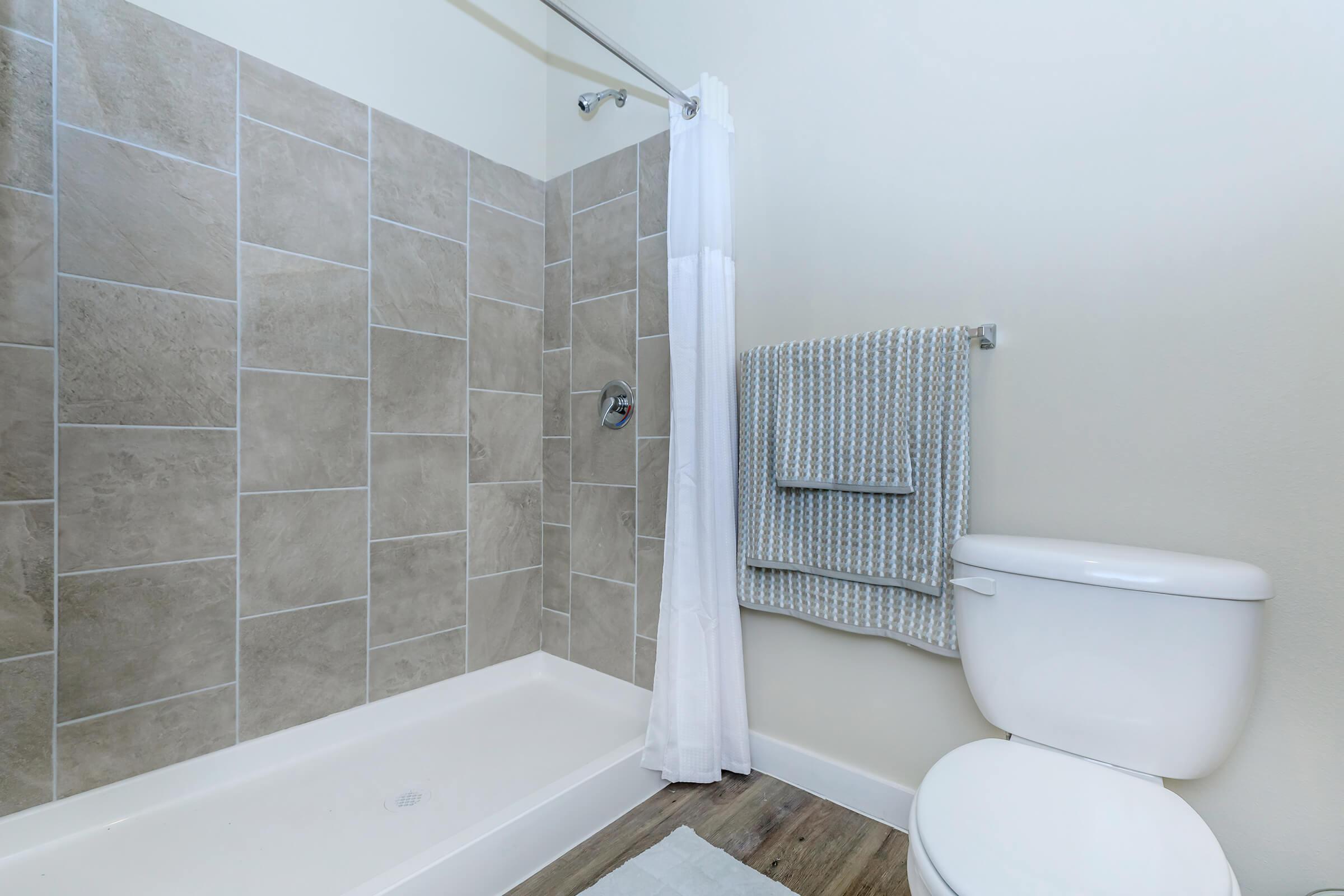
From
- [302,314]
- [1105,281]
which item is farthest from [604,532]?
[1105,281]

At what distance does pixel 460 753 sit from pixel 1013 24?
2284 mm

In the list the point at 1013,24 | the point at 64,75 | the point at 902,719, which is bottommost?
the point at 902,719

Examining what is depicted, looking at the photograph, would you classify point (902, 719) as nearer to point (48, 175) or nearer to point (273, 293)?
point (273, 293)

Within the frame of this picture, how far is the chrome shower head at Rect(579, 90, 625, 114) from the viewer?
80.4 inches

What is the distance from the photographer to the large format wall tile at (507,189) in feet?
6.82

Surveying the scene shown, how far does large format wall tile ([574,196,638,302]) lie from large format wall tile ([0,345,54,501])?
1396 mm

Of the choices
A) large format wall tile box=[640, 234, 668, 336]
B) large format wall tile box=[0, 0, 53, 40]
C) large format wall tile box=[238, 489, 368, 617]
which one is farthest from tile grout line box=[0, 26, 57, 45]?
large format wall tile box=[640, 234, 668, 336]

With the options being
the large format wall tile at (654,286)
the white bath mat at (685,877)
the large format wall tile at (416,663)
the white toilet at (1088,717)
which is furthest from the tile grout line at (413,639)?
the white toilet at (1088,717)

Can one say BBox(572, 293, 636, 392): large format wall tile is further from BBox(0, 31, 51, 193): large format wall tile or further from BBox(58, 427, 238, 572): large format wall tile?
BBox(0, 31, 51, 193): large format wall tile

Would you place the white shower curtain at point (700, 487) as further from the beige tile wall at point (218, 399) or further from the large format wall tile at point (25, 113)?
the large format wall tile at point (25, 113)

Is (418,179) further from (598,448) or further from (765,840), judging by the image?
(765,840)

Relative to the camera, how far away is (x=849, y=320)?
61.4 inches

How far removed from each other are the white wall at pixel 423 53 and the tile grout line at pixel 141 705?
162cm

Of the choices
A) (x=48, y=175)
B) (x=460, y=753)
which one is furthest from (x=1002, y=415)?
(x=48, y=175)
